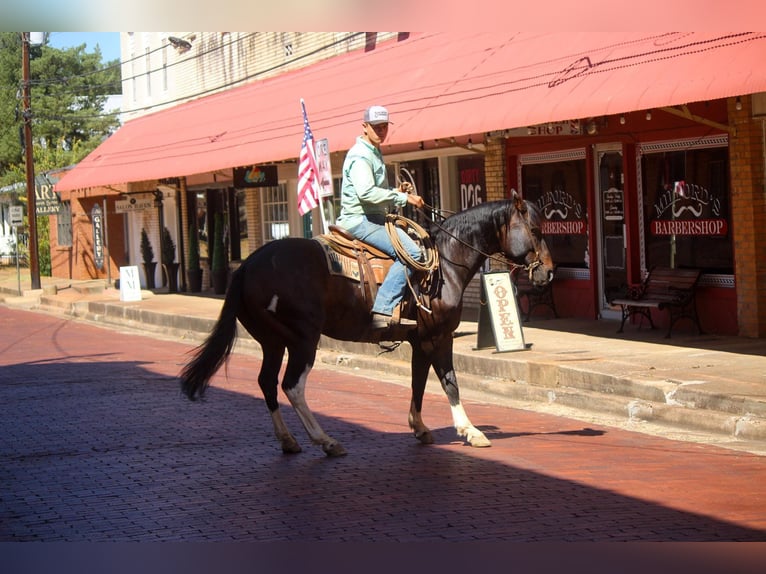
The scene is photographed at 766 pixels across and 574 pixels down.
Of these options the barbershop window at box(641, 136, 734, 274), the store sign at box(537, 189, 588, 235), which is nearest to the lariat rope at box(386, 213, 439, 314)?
the barbershop window at box(641, 136, 734, 274)

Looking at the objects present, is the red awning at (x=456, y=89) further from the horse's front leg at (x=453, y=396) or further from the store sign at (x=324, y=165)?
the horse's front leg at (x=453, y=396)

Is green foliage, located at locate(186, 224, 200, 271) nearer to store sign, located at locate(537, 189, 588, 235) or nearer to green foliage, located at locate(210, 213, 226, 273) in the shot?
green foliage, located at locate(210, 213, 226, 273)

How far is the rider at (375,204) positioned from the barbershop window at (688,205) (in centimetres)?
686

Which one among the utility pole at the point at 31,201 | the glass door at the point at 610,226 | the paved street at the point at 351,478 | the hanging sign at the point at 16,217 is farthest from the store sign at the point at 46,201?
the paved street at the point at 351,478

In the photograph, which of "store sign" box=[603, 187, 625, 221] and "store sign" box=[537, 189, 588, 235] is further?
"store sign" box=[537, 189, 588, 235]

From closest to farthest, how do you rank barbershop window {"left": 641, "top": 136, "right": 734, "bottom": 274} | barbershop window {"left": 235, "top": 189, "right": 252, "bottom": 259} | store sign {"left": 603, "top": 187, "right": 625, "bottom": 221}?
1. barbershop window {"left": 641, "top": 136, "right": 734, "bottom": 274}
2. store sign {"left": 603, "top": 187, "right": 625, "bottom": 221}
3. barbershop window {"left": 235, "top": 189, "right": 252, "bottom": 259}

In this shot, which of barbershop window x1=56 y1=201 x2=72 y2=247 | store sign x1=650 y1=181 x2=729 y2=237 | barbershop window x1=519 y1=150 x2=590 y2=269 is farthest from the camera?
barbershop window x1=56 y1=201 x2=72 y2=247

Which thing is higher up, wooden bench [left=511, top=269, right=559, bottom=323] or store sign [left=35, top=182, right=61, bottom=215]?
store sign [left=35, top=182, right=61, bottom=215]

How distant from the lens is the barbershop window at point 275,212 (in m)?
29.1

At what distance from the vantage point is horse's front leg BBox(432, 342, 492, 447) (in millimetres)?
9891

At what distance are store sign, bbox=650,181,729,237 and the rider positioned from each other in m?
6.92

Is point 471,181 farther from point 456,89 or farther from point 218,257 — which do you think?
point 218,257
